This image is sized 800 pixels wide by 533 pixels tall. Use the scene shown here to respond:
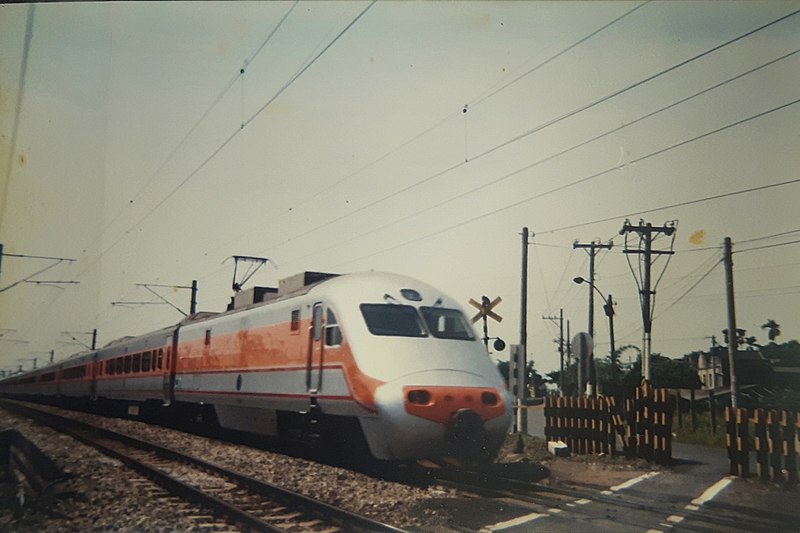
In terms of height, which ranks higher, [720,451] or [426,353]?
[426,353]

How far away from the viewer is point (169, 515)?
8297 mm

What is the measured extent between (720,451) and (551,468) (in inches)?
224

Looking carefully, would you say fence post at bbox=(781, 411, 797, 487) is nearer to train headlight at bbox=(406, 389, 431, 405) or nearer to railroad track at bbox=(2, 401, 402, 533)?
train headlight at bbox=(406, 389, 431, 405)

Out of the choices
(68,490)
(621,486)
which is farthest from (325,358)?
(621,486)

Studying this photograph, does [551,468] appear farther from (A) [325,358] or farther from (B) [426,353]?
(A) [325,358]

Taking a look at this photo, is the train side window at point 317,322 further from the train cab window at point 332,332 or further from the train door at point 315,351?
the train cab window at point 332,332

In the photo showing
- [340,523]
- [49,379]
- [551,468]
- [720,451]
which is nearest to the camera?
[340,523]

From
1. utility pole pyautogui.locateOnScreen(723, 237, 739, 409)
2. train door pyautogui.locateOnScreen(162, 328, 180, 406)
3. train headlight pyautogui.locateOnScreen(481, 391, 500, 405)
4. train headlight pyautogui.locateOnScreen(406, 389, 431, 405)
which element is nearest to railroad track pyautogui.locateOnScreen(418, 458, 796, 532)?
train headlight pyautogui.locateOnScreen(481, 391, 500, 405)

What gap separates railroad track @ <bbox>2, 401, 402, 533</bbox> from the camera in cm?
754

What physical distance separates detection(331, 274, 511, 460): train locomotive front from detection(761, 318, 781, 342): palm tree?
5.04 metres

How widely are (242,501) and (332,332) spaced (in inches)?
112

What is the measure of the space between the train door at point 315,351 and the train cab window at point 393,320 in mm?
990

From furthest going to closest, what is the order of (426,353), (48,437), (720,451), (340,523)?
(48,437) → (720,451) → (426,353) → (340,523)

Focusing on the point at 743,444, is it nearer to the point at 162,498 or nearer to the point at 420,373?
the point at 420,373
